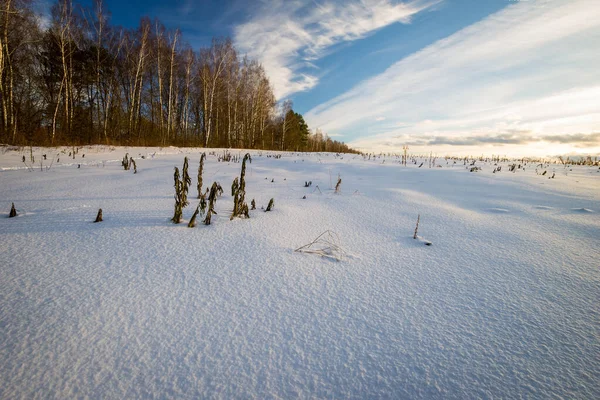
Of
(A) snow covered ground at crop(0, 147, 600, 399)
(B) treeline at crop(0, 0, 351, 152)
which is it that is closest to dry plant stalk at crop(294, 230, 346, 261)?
(A) snow covered ground at crop(0, 147, 600, 399)

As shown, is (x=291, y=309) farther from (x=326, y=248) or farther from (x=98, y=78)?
(x=98, y=78)

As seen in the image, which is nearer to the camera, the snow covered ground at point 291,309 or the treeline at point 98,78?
the snow covered ground at point 291,309

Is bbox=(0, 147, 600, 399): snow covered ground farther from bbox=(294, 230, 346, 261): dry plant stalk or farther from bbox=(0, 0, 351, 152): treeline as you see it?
bbox=(0, 0, 351, 152): treeline

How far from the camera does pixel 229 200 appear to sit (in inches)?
117

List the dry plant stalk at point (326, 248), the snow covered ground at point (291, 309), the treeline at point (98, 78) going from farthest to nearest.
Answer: the treeline at point (98, 78)
the dry plant stalk at point (326, 248)
the snow covered ground at point (291, 309)

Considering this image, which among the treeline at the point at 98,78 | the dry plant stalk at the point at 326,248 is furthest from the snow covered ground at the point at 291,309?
the treeline at the point at 98,78

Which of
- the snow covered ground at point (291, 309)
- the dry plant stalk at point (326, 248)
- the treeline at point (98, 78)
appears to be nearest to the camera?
the snow covered ground at point (291, 309)

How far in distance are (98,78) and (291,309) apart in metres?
22.2

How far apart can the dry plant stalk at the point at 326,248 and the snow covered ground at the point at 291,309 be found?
8 centimetres

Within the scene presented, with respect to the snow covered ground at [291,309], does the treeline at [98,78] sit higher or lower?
higher

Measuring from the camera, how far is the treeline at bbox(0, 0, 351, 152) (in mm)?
12578

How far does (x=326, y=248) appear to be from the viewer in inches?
69.9

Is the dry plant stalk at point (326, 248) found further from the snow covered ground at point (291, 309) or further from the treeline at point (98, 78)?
the treeline at point (98, 78)

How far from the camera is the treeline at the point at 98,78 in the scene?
495 inches
